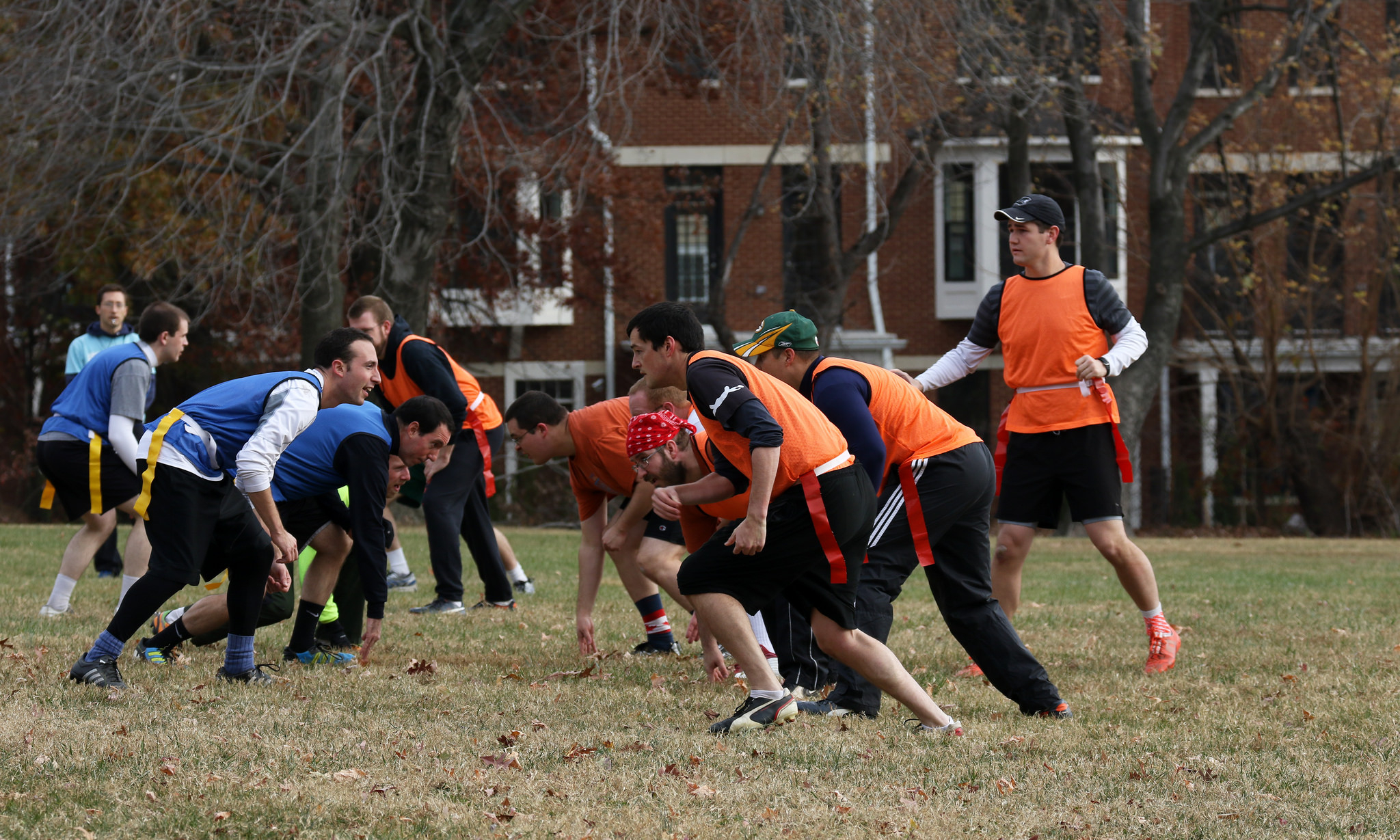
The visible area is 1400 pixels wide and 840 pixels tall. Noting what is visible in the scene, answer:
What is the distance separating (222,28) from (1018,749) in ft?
41.6

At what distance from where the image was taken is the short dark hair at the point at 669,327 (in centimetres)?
504

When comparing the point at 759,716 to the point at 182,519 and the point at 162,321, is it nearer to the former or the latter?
the point at 182,519

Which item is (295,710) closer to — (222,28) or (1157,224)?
(222,28)

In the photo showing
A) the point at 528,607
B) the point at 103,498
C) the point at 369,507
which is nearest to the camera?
the point at 369,507

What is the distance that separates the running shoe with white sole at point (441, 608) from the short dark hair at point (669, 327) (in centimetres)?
410

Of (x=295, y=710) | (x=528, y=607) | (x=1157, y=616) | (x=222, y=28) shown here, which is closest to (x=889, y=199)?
(x=222, y=28)

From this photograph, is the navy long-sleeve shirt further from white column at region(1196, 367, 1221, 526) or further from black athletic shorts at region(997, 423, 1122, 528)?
white column at region(1196, 367, 1221, 526)

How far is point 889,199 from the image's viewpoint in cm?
2156

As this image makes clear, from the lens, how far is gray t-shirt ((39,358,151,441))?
736 centimetres

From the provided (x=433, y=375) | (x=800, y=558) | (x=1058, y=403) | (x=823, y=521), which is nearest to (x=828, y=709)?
(x=800, y=558)

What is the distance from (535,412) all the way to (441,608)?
7.58 feet

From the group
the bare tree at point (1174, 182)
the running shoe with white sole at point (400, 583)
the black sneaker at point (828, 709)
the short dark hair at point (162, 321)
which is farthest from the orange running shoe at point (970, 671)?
the bare tree at point (1174, 182)

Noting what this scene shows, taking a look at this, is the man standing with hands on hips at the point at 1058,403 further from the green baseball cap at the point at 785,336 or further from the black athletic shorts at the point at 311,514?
the black athletic shorts at the point at 311,514

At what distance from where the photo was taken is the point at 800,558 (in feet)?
16.3
